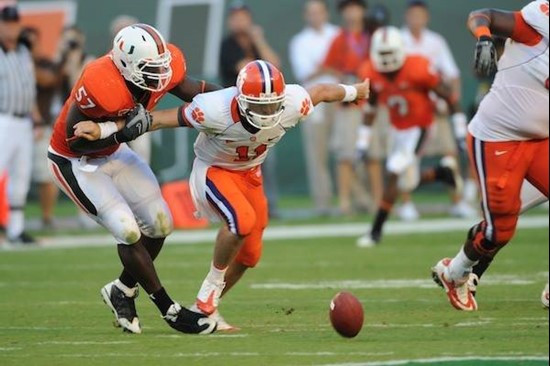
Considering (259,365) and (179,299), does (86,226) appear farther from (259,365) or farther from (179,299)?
(259,365)

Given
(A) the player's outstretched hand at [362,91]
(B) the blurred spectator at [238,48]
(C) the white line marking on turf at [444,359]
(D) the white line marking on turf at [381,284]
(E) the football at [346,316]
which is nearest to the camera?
(C) the white line marking on turf at [444,359]

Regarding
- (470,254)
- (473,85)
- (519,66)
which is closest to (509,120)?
(519,66)

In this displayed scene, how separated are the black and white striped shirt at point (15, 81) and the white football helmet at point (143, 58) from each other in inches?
217

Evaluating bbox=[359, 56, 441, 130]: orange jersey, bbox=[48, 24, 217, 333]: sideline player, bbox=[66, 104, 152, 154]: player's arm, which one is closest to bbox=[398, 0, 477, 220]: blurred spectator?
bbox=[359, 56, 441, 130]: orange jersey

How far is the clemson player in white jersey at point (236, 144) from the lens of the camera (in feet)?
23.1

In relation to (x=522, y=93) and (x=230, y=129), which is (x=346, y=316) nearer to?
(x=230, y=129)

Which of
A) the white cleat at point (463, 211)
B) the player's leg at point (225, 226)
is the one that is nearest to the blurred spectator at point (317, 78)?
the white cleat at point (463, 211)

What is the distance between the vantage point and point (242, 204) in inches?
286

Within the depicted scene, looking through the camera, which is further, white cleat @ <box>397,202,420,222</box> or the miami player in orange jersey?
white cleat @ <box>397,202,420,222</box>

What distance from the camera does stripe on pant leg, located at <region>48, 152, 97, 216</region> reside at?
7.34 m

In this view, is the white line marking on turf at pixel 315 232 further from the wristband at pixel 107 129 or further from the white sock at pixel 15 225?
the wristband at pixel 107 129

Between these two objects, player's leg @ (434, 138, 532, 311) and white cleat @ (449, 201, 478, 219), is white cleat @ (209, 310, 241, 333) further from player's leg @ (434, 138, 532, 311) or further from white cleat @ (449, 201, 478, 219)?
white cleat @ (449, 201, 478, 219)

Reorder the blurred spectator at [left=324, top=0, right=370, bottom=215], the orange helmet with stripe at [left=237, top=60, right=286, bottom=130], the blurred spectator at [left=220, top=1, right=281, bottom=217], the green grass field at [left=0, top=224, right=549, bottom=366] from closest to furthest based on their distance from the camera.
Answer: the green grass field at [left=0, top=224, right=549, bottom=366] < the orange helmet with stripe at [left=237, top=60, right=286, bottom=130] < the blurred spectator at [left=220, top=1, right=281, bottom=217] < the blurred spectator at [left=324, top=0, right=370, bottom=215]

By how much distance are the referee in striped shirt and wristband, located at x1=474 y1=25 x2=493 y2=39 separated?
20.9 ft
